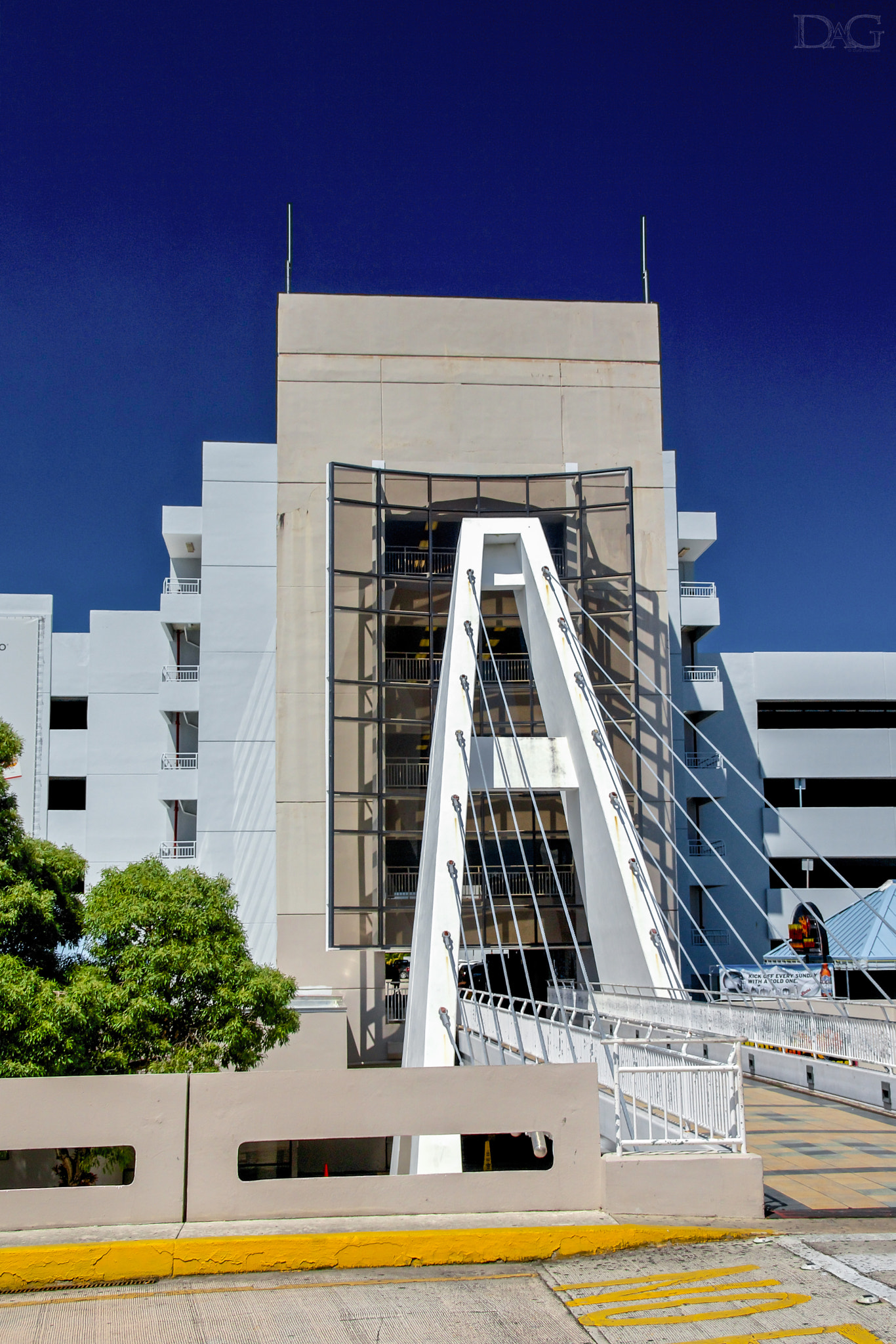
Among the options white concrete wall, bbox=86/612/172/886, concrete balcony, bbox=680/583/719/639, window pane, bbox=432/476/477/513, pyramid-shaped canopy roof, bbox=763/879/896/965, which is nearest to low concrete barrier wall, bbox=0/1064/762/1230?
window pane, bbox=432/476/477/513

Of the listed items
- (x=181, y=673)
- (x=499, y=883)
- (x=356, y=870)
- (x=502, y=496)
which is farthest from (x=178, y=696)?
(x=499, y=883)

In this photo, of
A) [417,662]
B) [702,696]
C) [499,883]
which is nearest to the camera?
[499,883]

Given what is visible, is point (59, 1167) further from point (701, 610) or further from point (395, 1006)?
point (701, 610)

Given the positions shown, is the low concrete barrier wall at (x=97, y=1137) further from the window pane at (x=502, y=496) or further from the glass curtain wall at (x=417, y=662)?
the window pane at (x=502, y=496)

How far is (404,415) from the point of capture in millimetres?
39469

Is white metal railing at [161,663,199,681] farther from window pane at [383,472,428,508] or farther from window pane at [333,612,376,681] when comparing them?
window pane at [383,472,428,508]

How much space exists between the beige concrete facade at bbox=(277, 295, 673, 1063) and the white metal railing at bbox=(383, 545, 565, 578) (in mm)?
2283

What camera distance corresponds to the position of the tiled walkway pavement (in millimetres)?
11312

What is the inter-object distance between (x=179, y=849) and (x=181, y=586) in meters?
10.1

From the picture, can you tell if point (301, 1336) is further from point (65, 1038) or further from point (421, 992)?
point (421, 992)

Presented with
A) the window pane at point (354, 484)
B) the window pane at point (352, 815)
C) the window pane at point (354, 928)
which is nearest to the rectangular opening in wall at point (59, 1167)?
the window pane at point (354, 928)

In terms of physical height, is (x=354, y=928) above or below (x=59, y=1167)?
above

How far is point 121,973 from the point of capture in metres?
21.1

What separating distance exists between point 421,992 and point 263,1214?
12.2 meters
